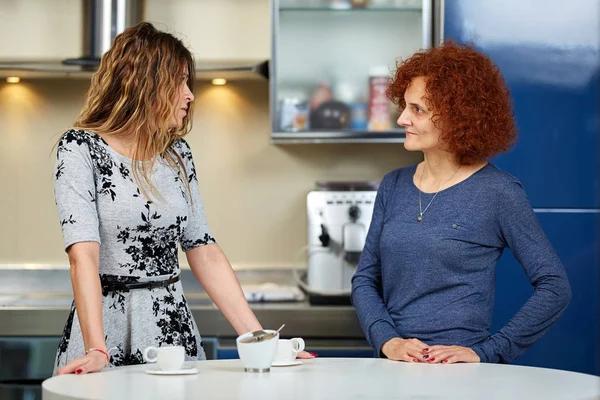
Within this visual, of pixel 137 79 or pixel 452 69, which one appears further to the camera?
pixel 452 69

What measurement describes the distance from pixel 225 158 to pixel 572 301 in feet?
4.73

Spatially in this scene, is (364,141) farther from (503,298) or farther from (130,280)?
(130,280)

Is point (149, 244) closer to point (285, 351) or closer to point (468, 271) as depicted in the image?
point (285, 351)

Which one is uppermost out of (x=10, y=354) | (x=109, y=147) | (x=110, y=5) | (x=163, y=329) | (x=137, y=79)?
(x=110, y=5)

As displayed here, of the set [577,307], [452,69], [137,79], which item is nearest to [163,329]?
[137,79]

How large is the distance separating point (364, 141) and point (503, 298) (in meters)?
0.75

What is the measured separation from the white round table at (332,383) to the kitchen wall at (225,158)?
67.9 inches

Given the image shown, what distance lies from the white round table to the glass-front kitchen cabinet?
154 cm

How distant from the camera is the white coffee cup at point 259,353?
1.64m

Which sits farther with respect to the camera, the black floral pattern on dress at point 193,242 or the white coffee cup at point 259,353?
the black floral pattern on dress at point 193,242

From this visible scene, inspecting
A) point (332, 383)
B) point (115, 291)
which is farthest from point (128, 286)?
point (332, 383)

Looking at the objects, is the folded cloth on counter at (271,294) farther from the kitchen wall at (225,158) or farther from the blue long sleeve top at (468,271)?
the blue long sleeve top at (468,271)

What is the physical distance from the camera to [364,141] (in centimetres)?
320

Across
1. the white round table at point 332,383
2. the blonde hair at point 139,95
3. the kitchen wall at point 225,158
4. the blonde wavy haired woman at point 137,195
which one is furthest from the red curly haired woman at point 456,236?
the kitchen wall at point 225,158
